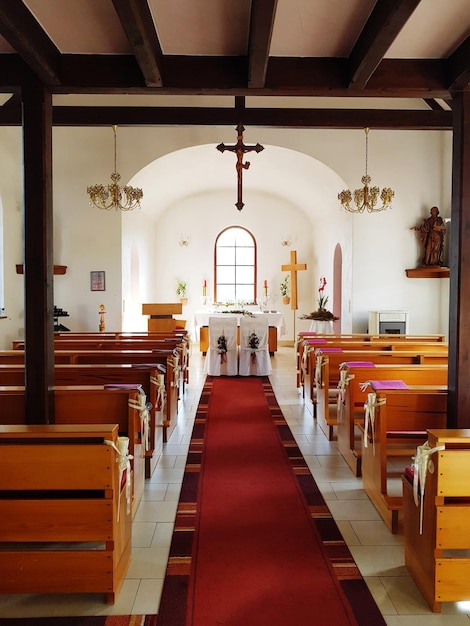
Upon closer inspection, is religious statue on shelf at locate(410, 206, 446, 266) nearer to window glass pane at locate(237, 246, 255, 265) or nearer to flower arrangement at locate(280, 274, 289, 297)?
flower arrangement at locate(280, 274, 289, 297)

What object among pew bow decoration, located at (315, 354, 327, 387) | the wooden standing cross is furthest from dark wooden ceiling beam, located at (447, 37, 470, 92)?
the wooden standing cross

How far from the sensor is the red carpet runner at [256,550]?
7.25 feet

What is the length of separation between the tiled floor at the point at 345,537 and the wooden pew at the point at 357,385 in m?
0.15

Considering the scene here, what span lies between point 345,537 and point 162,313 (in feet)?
24.3

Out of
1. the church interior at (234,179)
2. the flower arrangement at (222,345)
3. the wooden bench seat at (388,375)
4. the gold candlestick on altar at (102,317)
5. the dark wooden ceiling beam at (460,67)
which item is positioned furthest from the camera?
the gold candlestick on altar at (102,317)

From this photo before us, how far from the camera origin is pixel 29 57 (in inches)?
112

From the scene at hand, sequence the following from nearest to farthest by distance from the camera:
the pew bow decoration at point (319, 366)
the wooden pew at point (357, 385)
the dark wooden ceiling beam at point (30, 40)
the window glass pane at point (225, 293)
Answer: the dark wooden ceiling beam at point (30, 40), the wooden pew at point (357, 385), the pew bow decoration at point (319, 366), the window glass pane at point (225, 293)

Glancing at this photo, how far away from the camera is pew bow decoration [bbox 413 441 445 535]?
228 centimetres

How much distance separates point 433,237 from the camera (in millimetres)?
8805

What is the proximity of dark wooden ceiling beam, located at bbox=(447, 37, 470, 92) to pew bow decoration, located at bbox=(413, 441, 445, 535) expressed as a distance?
2243 mm

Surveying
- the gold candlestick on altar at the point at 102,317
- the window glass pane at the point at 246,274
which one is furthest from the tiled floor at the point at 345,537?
the window glass pane at the point at 246,274

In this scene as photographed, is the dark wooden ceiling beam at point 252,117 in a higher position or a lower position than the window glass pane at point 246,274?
higher

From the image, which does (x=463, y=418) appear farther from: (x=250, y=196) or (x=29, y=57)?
(x=250, y=196)

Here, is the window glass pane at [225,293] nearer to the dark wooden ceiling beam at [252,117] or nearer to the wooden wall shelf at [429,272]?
the wooden wall shelf at [429,272]
